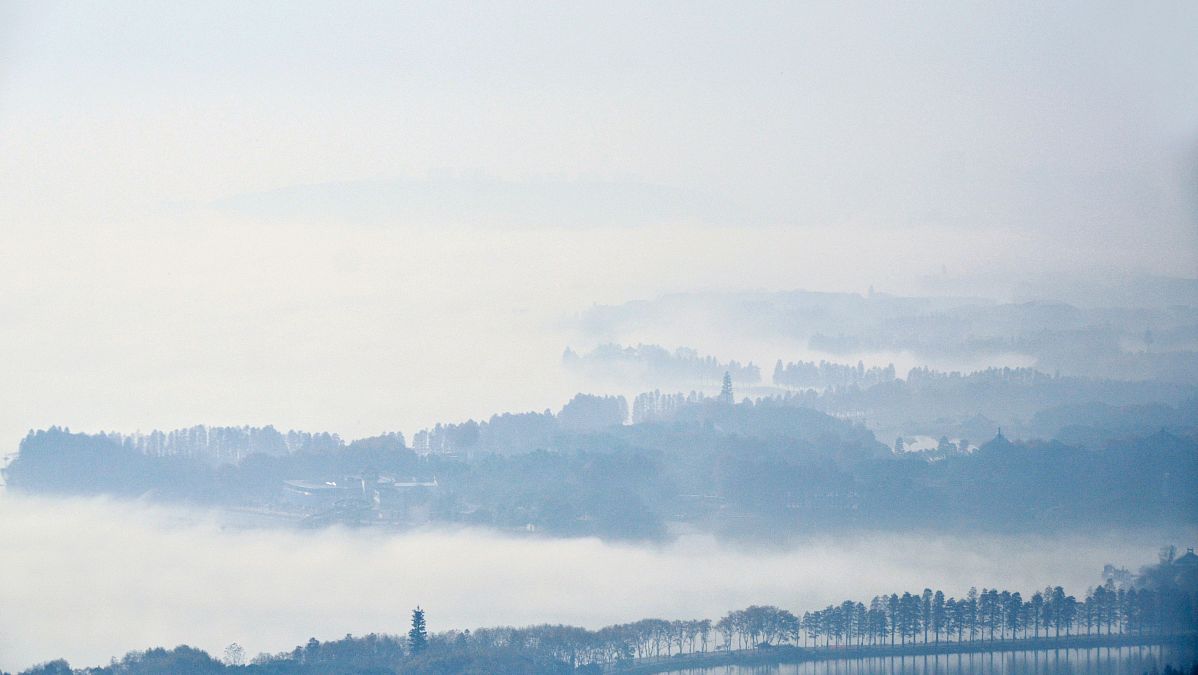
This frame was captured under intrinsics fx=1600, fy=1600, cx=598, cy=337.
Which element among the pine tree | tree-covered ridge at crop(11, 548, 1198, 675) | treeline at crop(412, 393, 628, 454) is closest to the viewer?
tree-covered ridge at crop(11, 548, 1198, 675)

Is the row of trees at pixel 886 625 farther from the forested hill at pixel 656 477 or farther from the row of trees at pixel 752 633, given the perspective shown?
the forested hill at pixel 656 477

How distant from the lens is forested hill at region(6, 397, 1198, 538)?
45.1ft

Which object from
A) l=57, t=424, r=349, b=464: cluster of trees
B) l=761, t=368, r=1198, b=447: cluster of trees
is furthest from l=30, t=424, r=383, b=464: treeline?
l=761, t=368, r=1198, b=447: cluster of trees

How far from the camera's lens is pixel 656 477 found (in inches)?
584

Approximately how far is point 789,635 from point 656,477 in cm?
452

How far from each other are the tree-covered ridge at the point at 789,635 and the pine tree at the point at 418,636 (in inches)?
0.4

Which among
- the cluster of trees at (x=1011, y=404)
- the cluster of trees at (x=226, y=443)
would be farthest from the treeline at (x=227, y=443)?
the cluster of trees at (x=1011, y=404)

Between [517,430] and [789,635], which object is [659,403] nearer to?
[517,430]

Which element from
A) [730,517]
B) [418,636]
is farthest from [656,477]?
[418,636]

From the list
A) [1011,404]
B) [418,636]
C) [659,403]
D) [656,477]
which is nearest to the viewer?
[418,636]

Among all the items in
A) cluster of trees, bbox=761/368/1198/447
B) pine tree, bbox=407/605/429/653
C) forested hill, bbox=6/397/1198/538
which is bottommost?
pine tree, bbox=407/605/429/653

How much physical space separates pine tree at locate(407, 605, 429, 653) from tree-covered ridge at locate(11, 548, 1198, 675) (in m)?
0.01

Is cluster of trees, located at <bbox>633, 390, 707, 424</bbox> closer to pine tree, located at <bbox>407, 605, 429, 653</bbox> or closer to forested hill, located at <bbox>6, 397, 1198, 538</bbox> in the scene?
forested hill, located at <bbox>6, 397, 1198, 538</bbox>

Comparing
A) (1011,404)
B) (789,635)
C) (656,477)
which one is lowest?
(789,635)
